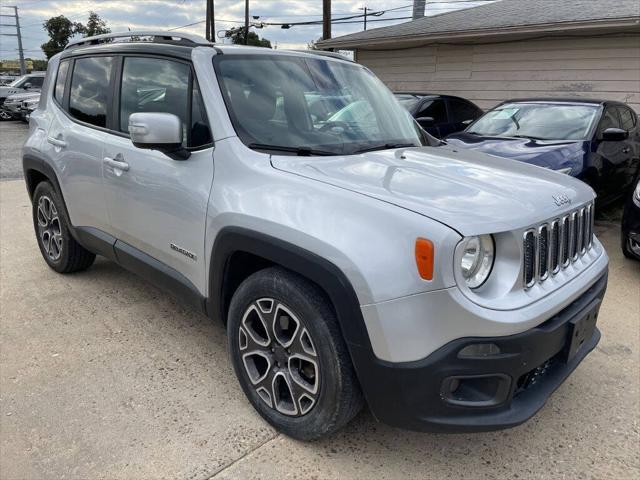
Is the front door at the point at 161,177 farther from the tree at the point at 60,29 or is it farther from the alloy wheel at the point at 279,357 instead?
the tree at the point at 60,29

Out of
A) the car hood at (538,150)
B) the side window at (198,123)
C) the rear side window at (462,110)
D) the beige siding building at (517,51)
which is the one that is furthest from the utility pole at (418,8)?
the side window at (198,123)

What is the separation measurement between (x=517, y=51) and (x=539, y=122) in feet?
15.4

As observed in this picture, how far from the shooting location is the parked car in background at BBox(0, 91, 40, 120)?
1750 cm

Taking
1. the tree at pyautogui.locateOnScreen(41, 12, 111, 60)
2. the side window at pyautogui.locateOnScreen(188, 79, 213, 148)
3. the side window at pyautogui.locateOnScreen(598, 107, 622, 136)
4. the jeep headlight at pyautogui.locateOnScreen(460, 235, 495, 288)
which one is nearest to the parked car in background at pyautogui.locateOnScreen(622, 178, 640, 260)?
the side window at pyautogui.locateOnScreen(598, 107, 622, 136)

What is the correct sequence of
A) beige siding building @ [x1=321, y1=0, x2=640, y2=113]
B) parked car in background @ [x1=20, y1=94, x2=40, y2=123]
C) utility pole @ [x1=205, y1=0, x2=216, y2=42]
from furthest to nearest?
utility pole @ [x1=205, y1=0, x2=216, y2=42] < parked car in background @ [x1=20, y1=94, x2=40, y2=123] < beige siding building @ [x1=321, y1=0, x2=640, y2=113]

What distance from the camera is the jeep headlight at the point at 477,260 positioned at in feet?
6.64

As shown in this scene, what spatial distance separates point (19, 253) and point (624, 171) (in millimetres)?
7362

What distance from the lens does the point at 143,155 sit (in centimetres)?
314

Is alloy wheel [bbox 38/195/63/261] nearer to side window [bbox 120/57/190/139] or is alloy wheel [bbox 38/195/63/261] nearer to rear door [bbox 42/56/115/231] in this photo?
rear door [bbox 42/56/115/231]

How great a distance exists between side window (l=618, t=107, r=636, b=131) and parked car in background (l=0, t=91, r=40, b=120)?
662 inches

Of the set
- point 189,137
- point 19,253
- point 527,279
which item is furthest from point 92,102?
point 527,279

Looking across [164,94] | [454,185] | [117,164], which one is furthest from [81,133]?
[454,185]

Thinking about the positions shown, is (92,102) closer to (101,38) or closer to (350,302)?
(101,38)

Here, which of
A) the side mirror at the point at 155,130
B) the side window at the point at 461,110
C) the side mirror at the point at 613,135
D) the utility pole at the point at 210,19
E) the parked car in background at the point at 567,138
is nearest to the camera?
the side mirror at the point at 155,130
